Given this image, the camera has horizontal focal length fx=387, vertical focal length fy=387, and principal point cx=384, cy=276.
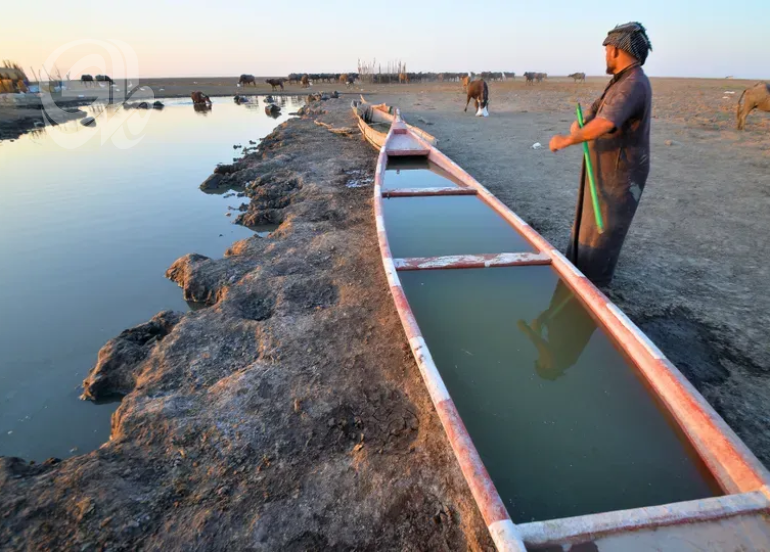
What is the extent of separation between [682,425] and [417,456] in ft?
4.88

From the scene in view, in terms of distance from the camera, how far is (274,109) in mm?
24891

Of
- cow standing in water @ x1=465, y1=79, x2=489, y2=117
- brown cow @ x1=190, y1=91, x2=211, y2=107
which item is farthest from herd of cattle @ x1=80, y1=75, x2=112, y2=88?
cow standing in water @ x1=465, y1=79, x2=489, y2=117

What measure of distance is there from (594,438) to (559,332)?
970 millimetres

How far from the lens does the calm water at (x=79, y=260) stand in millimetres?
3172

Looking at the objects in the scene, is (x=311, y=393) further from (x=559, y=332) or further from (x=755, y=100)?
(x=755, y=100)

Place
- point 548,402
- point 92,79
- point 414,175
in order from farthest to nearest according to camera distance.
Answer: point 92,79 < point 414,175 < point 548,402

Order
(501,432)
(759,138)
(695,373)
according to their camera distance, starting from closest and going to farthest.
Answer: (501,432) < (695,373) < (759,138)

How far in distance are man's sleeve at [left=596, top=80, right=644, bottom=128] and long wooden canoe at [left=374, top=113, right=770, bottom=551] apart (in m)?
1.25

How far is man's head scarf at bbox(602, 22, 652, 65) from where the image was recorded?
280cm

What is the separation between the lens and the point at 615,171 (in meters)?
3.12

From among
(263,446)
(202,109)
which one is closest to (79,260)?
(263,446)

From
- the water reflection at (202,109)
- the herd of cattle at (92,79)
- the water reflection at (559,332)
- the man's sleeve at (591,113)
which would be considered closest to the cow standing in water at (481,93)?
the man's sleeve at (591,113)

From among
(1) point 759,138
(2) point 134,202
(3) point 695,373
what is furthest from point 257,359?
(1) point 759,138

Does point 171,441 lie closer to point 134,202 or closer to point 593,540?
point 593,540
